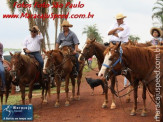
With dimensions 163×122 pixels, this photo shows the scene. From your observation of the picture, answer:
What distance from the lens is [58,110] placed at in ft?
35.2

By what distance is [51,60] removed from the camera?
36.0 ft

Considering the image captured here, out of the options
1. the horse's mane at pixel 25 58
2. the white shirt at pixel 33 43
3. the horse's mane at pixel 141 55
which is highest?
the white shirt at pixel 33 43

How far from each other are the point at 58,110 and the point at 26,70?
1904 millimetres

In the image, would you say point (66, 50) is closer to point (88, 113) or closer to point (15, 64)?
point (15, 64)

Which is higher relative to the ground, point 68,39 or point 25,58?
point 68,39

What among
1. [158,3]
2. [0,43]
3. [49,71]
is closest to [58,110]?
[49,71]

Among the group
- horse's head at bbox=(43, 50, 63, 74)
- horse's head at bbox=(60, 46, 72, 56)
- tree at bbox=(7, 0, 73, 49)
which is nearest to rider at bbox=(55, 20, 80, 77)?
horse's head at bbox=(60, 46, 72, 56)

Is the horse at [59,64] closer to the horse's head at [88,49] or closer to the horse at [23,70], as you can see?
the horse at [23,70]

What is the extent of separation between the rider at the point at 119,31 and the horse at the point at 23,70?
3.19m

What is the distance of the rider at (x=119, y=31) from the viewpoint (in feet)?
34.0

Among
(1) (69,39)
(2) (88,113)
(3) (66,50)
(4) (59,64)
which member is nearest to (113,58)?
(2) (88,113)

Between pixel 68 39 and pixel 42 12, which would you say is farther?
pixel 42 12

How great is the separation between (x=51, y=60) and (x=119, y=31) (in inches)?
107

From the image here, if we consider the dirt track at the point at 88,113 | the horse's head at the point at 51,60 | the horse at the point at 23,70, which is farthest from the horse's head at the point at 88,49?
the horse at the point at 23,70
